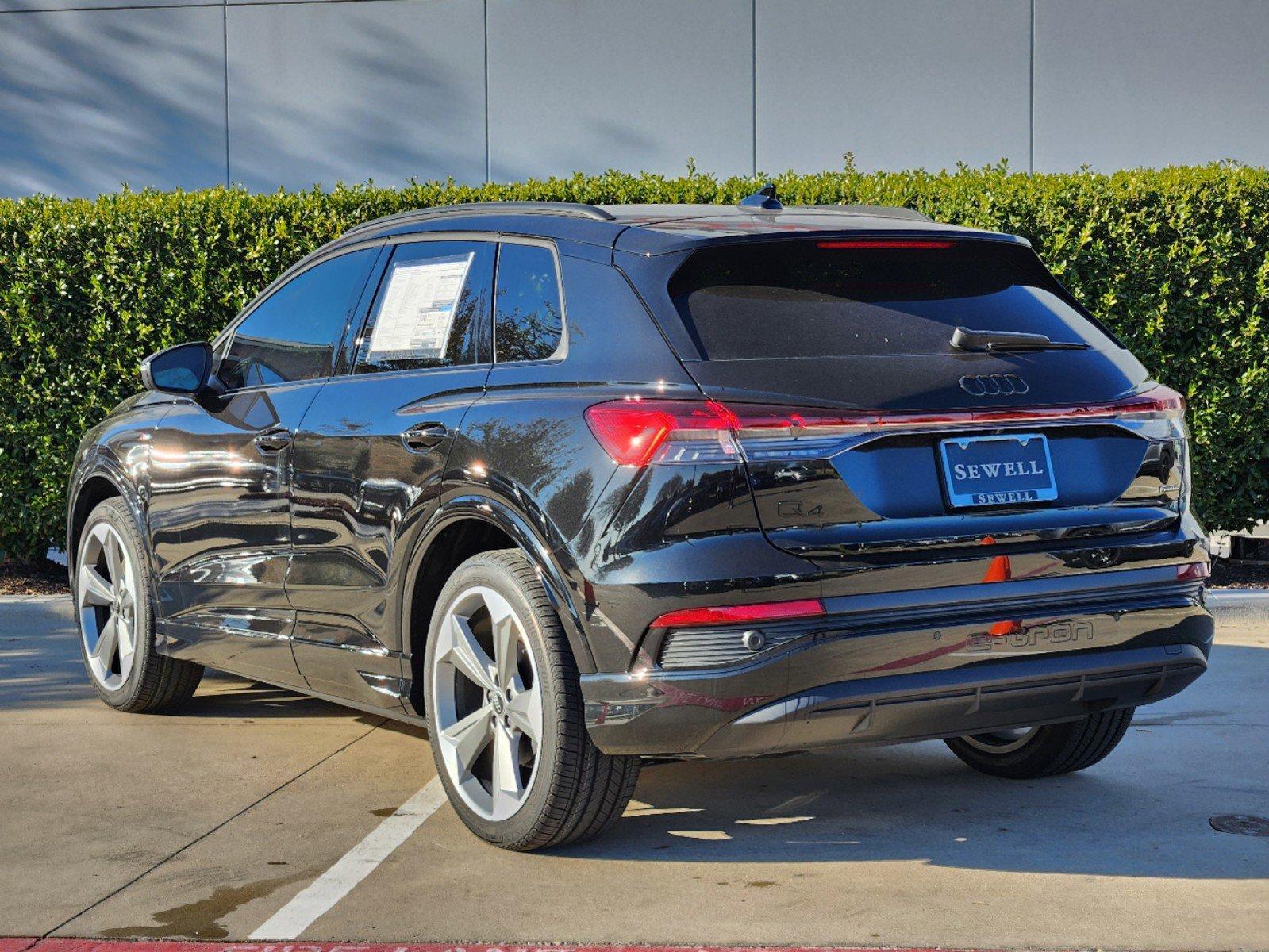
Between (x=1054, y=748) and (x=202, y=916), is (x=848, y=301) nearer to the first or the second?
(x=1054, y=748)

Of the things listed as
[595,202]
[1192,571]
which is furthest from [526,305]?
[595,202]

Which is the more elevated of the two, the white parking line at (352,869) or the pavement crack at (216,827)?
the white parking line at (352,869)

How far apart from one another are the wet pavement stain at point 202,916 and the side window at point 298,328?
1817 mm

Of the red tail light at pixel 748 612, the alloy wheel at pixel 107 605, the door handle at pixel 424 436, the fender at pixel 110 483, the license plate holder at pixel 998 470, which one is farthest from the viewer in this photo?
the alloy wheel at pixel 107 605

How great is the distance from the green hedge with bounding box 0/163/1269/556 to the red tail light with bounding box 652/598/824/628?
5804mm

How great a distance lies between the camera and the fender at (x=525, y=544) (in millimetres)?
4047

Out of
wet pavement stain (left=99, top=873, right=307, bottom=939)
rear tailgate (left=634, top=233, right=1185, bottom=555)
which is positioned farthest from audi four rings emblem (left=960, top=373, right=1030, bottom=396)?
wet pavement stain (left=99, top=873, right=307, bottom=939)

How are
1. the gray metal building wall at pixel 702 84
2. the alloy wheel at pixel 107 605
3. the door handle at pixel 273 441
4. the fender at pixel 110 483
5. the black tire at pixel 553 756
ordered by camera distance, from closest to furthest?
the black tire at pixel 553 756, the door handle at pixel 273 441, the fender at pixel 110 483, the alloy wheel at pixel 107 605, the gray metal building wall at pixel 702 84

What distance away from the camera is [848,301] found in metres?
4.24

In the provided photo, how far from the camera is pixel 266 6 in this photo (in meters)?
13.8

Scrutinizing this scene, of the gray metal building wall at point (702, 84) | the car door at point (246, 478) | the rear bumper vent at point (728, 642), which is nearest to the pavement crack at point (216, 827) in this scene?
the car door at point (246, 478)

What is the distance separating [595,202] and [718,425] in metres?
6.12

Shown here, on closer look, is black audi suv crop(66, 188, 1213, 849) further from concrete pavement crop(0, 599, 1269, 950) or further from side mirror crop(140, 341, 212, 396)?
side mirror crop(140, 341, 212, 396)

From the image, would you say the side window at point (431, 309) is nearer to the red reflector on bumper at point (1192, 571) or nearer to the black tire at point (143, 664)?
the black tire at point (143, 664)
